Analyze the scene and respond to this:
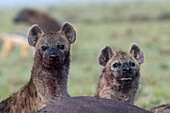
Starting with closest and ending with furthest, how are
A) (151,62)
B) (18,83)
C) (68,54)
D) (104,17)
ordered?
(68,54) < (18,83) < (151,62) < (104,17)

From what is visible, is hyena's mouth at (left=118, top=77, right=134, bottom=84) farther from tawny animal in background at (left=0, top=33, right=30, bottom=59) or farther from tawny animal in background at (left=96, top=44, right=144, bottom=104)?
tawny animal in background at (left=0, top=33, right=30, bottom=59)

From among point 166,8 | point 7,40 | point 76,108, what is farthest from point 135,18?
point 76,108

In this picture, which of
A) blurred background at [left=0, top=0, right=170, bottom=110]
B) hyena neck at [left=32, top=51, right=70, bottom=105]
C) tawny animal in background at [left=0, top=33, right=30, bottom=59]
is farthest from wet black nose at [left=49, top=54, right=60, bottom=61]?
tawny animal in background at [left=0, top=33, right=30, bottom=59]

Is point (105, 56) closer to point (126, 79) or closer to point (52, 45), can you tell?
point (126, 79)

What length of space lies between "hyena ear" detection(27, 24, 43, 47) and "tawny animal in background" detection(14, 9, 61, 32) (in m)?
11.8

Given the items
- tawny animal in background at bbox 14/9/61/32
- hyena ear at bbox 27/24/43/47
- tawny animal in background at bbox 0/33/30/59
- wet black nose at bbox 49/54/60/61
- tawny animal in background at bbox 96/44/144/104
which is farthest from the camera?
tawny animal in background at bbox 0/33/30/59

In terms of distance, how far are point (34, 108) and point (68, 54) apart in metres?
0.91

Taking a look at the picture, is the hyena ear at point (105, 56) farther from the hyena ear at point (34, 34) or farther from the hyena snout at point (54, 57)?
the hyena snout at point (54, 57)

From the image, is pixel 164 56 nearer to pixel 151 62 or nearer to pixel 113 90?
pixel 151 62

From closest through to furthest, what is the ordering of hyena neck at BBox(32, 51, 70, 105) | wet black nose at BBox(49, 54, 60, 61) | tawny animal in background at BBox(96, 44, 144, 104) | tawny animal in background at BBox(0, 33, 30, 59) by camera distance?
wet black nose at BBox(49, 54, 60, 61) → hyena neck at BBox(32, 51, 70, 105) → tawny animal in background at BBox(96, 44, 144, 104) → tawny animal in background at BBox(0, 33, 30, 59)

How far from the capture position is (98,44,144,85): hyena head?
630 centimetres

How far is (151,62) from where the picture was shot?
16.9 metres

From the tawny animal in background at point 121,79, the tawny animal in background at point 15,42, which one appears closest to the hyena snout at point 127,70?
the tawny animal in background at point 121,79

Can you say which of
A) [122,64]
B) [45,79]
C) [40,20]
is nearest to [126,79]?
[122,64]
